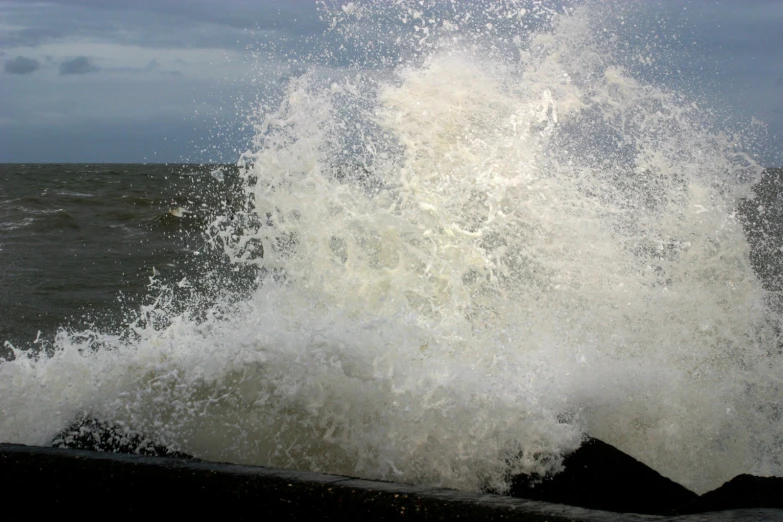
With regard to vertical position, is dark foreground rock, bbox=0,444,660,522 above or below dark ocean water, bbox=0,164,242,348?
below

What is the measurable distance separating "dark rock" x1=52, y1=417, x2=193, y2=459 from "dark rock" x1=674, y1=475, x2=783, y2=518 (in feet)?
6.54

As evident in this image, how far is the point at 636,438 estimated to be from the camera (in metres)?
3.91

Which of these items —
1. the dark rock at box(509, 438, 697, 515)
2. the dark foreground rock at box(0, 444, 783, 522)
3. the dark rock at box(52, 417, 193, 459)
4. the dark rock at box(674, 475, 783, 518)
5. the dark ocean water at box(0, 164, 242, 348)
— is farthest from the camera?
the dark ocean water at box(0, 164, 242, 348)

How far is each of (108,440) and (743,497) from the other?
8.18 ft

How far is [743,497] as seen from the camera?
2.36 meters

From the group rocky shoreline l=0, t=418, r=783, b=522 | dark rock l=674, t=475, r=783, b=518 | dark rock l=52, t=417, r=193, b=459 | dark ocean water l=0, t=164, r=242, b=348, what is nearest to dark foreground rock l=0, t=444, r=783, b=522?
rocky shoreline l=0, t=418, r=783, b=522

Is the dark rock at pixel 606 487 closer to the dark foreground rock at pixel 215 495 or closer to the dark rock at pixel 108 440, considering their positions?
the dark foreground rock at pixel 215 495

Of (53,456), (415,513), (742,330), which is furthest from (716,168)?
(53,456)

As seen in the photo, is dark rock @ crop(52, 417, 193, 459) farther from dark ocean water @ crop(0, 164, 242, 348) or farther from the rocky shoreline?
dark ocean water @ crop(0, 164, 242, 348)

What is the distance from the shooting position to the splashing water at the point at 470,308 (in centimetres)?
324

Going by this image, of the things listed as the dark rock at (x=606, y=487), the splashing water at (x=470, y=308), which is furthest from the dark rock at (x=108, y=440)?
the dark rock at (x=606, y=487)

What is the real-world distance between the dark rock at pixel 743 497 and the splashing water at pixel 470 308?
71cm

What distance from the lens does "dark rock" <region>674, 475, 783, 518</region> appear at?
2326 millimetres

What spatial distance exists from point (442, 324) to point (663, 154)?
3404 mm
